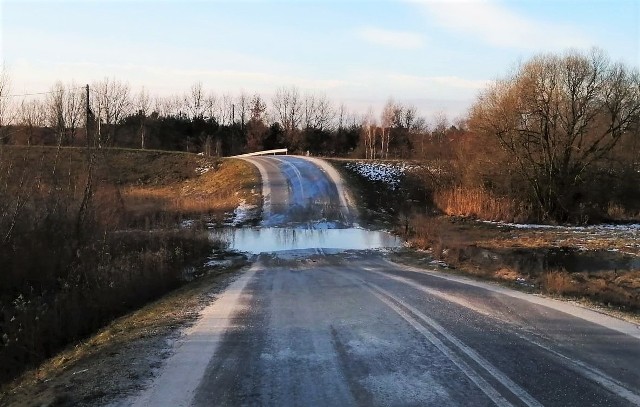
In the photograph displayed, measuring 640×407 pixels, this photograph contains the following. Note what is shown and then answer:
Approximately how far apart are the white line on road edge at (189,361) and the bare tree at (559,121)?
88.1 feet

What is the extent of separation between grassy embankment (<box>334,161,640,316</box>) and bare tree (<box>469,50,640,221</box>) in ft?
9.06

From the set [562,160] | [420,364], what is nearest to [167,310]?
[420,364]

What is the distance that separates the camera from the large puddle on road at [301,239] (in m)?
21.9

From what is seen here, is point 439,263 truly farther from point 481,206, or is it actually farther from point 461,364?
point 481,206

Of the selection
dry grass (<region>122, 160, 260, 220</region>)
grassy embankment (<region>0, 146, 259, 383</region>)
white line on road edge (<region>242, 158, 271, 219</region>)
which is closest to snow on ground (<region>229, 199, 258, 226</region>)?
dry grass (<region>122, 160, 260, 220</region>)

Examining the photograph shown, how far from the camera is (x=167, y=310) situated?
31.4ft

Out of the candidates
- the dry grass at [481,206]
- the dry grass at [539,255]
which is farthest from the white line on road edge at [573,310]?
the dry grass at [481,206]

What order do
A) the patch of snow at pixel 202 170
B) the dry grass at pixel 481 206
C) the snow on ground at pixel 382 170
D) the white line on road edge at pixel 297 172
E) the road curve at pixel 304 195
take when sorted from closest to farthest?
1. the road curve at pixel 304 195
2. the dry grass at pixel 481 206
3. the white line on road edge at pixel 297 172
4. the snow on ground at pixel 382 170
5. the patch of snow at pixel 202 170

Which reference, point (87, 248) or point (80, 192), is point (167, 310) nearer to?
point (87, 248)

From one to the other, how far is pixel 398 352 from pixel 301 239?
698 inches

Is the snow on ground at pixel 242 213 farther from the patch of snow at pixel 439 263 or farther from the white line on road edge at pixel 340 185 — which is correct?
the patch of snow at pixel 439 263

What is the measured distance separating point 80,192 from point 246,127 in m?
67.1

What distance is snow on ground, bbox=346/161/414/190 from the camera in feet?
134

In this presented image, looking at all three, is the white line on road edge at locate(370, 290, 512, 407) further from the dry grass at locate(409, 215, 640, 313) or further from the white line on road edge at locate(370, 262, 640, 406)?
the dry grass at locate(409, 215, 640, 313)
